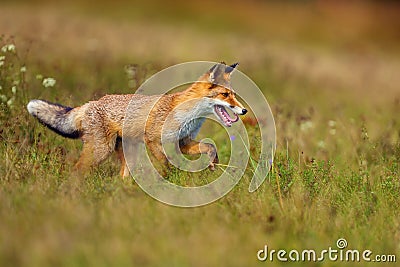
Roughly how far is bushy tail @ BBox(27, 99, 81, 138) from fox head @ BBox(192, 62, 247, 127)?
1558 mm

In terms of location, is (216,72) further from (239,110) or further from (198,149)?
(198,149)

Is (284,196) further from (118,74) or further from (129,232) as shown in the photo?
(118,74)

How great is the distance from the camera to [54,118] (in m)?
7.17

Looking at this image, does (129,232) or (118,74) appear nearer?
(129,232)

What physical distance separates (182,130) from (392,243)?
2757 mm

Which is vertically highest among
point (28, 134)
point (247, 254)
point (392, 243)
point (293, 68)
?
point (293, 68)

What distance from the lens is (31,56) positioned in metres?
11.4

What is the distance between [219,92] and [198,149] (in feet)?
2.39

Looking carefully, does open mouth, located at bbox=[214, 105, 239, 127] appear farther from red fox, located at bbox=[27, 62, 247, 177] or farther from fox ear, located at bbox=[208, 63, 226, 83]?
fox ear, located at bbox=[208, 63, 226, 83]

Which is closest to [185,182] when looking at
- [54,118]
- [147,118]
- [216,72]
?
[147,118]

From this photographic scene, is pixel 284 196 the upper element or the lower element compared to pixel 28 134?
lower

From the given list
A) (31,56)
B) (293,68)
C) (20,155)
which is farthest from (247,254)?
(293,68)

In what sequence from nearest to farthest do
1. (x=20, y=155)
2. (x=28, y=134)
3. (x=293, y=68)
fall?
(x=20, y=155), (x=28, y=134), (x=293, y=68)
